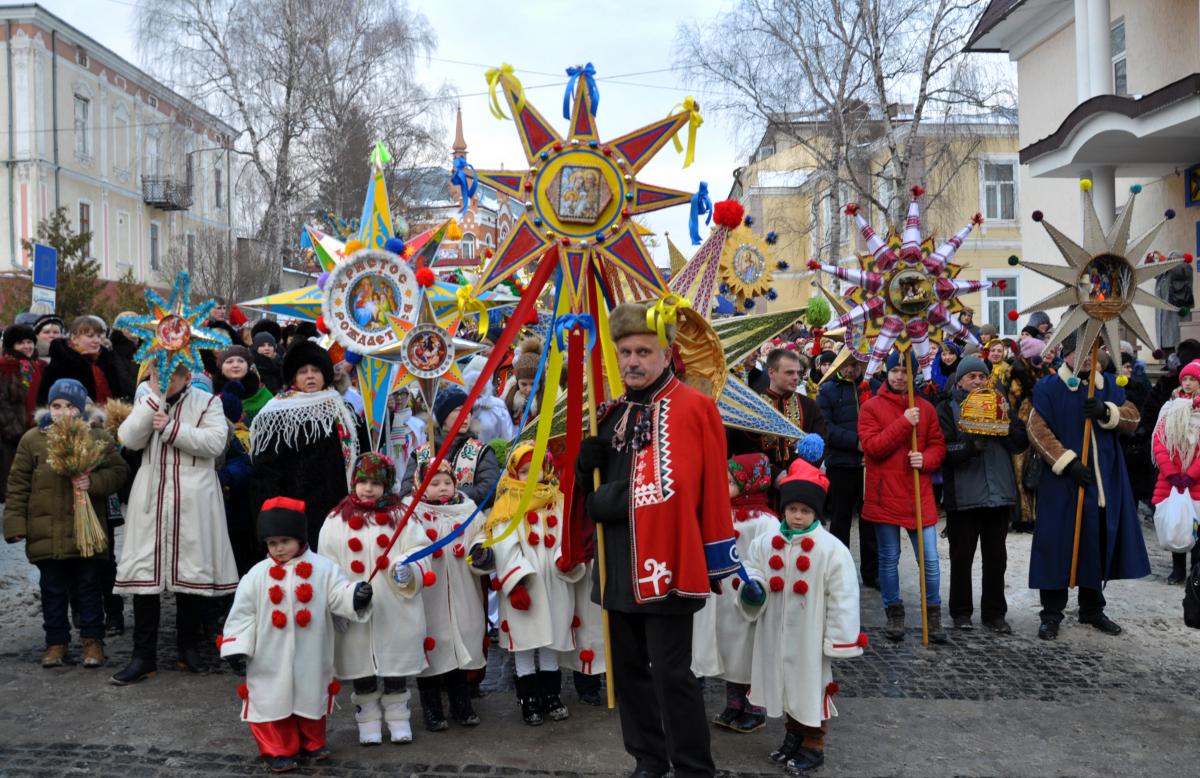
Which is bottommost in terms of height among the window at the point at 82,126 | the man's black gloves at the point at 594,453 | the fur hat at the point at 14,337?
the man's black gloves at the point at 594,453

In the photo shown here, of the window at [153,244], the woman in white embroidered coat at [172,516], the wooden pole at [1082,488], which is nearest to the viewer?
the woman in white embroidered coat at [172,516]

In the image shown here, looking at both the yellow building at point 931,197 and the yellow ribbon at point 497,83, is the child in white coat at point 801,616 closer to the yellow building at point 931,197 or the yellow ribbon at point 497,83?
the yellow ribbon at point 497,83

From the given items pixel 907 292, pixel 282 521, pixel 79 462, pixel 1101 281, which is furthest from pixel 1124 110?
pixel 79 462

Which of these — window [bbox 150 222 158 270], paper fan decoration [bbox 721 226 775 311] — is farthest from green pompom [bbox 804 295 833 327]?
window [bbox 150 222 158 270]

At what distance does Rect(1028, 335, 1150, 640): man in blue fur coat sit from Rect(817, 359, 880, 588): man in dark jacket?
159 centimetres

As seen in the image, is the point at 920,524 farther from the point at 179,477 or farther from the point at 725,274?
the point at 179,477

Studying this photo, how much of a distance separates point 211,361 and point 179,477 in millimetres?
2231

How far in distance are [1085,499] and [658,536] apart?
4.48m

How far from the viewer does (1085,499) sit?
24.4ft

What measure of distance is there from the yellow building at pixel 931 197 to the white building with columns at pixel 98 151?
14692mm

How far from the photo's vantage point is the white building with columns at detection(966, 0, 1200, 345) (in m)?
15.2

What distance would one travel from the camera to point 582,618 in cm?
587

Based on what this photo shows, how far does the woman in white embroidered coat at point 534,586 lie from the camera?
18.6 feet

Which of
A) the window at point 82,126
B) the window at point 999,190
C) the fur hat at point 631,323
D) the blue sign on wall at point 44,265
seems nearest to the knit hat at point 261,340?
the blue sign on wall at point 44,265
